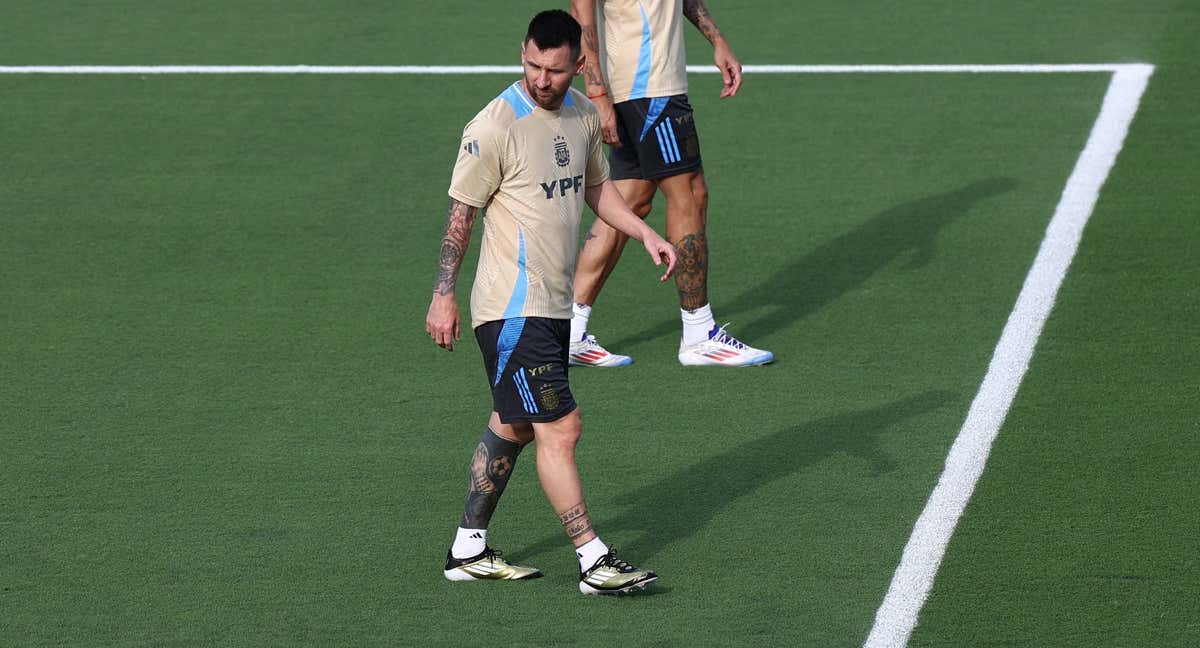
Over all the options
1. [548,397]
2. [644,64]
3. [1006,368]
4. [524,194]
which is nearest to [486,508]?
[548,397]

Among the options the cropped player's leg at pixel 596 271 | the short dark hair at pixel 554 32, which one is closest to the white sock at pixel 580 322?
the cropped player's leg at pixel 596 271

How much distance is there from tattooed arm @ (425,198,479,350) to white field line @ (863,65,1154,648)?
5.85 ft

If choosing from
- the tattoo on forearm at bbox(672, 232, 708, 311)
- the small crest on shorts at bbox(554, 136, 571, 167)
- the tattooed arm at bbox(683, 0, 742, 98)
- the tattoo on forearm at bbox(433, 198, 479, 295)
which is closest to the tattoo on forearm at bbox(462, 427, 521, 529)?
the tattoo on forearm at bbox(433, 198, 479, 295)

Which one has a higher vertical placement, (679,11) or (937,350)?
(679,11)

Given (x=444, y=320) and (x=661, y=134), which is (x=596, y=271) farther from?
(x=444, y=320)

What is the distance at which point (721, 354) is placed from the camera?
9188mm

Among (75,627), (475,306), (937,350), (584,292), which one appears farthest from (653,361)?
(75,627)

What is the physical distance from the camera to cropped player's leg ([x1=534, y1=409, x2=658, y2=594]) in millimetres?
6609

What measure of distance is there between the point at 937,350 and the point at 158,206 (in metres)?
5.11

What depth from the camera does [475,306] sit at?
671 centimetres

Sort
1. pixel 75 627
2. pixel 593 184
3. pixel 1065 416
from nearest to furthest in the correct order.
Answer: pixel 75 627, pixel 593 184, pixel 1065 416

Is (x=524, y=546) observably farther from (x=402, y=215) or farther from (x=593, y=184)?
(x=402, y=215)

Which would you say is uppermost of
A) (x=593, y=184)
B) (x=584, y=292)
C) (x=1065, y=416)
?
(x=593, y=184)

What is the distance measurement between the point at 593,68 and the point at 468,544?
9.75 ft
